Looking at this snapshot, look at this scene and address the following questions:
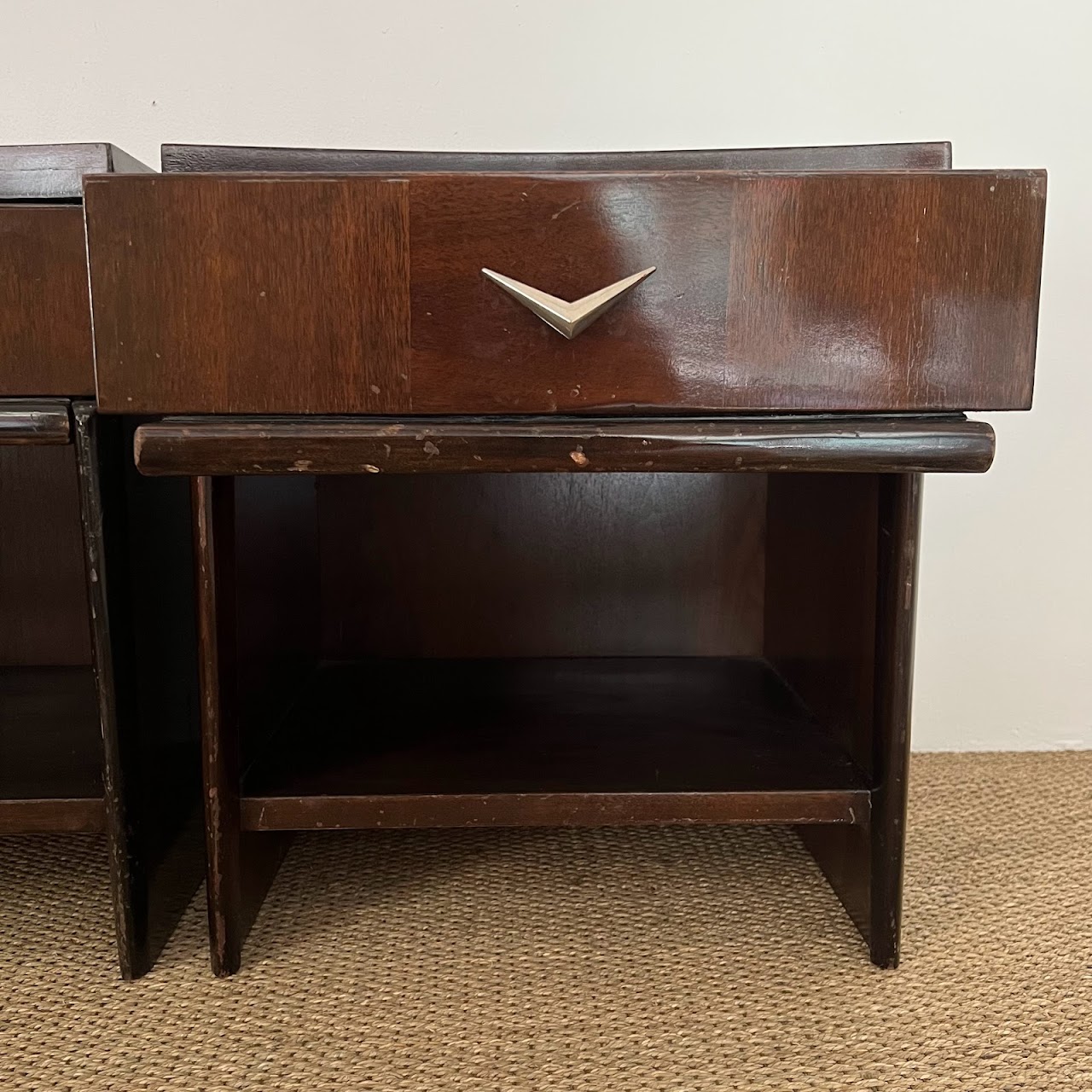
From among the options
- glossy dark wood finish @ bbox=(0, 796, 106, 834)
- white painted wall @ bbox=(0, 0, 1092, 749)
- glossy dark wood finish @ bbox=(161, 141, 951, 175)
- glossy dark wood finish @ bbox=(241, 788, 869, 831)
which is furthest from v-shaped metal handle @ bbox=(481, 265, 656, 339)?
white painted wall @ bbox=(0, 0, 1092, 749)

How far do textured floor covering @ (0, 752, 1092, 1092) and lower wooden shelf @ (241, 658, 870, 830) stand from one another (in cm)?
10

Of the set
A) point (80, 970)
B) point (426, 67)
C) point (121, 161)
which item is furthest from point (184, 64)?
point (80, 970)

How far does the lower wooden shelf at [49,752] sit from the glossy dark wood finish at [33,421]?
0.22 metres

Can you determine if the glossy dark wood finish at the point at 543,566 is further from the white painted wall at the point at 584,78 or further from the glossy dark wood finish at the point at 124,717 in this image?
the white painted wall at the point at 584,78

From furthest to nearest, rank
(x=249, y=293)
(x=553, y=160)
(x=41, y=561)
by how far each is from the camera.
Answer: (x=41, y=561), (x=553, y=160), (x=249, y=293)

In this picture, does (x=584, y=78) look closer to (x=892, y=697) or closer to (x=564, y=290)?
(x=564, y=290)

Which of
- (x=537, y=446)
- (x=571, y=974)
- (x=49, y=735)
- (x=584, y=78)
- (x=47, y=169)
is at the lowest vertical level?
(x=571, y=974)

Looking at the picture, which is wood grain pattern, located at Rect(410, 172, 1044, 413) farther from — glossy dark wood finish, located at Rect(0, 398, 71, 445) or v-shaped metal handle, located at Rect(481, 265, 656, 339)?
glossy dark wood finish, located at Rect(0, 398, 71, 445)

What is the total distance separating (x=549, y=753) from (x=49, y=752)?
0.35 metres

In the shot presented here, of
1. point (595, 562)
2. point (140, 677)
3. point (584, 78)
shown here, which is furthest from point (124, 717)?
point (584, 78)

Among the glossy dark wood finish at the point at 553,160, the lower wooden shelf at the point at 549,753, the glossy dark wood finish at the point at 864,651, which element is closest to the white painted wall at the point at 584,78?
the glossy dark wood finish at the point at 553,160

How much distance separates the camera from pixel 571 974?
0.63 metres

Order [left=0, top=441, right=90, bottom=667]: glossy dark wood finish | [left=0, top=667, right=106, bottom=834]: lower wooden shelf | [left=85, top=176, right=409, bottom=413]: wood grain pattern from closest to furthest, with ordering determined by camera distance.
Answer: [left=85, top=176, right=409, bottom=413]: wood grain pattern → [left=0, top=667, right=106, bottom=834]: lower wooden shelf → [left=0, top=441, right=90, bottom=667]: glossy dark wood finish

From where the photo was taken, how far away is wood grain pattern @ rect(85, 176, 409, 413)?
1.68 feet
